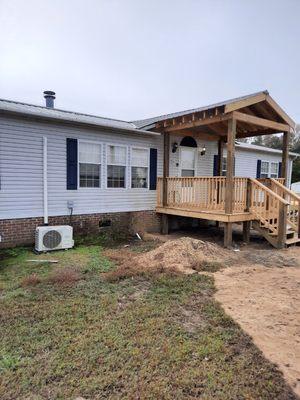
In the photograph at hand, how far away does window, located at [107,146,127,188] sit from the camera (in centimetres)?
846

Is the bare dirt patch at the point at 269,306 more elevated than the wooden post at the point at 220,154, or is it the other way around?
the wooden post at the point at 220,154

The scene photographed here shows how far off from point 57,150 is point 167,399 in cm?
652

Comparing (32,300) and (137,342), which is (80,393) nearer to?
(137,342)

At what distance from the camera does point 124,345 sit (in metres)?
2.81

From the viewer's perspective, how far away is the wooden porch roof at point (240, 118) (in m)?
7.07

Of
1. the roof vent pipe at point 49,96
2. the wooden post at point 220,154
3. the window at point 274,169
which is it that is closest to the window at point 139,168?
the wooden post at point 220,154

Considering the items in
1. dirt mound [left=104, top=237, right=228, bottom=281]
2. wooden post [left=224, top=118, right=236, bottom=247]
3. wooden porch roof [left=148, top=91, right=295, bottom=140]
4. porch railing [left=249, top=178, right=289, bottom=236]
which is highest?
wooden porch roof [left=148, top=91, right=295, bottom=140]

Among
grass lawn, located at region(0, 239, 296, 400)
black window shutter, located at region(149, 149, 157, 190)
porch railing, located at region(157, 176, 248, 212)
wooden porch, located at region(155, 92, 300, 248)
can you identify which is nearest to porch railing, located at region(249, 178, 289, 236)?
wooden porch, located at region(155, 92, 300, 248)

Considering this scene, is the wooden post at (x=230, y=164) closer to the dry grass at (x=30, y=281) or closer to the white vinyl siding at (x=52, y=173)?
the white vinyl siding at (x=52, y=173)

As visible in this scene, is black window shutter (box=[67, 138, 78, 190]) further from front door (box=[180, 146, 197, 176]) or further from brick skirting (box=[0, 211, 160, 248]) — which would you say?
front door (box=[180, 146, 197, 176])

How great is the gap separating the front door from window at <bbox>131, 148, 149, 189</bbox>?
164cm

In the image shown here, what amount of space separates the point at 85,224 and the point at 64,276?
131 inches

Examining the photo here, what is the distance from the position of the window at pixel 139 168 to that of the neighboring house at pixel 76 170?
0.03 metres

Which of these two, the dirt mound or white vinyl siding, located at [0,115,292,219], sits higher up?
white vinyl siding, located at [0,115,292,219]
